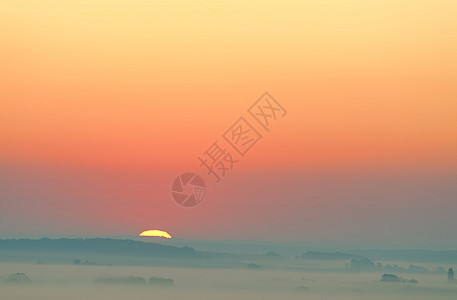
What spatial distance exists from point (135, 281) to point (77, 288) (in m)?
3.69

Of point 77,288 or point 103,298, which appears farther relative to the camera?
point 77,288

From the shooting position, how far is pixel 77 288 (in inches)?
1389

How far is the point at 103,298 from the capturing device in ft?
108

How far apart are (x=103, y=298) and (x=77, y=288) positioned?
3104mm

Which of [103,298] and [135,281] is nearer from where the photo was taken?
[103,298]

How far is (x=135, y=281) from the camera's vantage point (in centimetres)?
3722

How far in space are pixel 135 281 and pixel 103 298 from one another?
4.42 m
